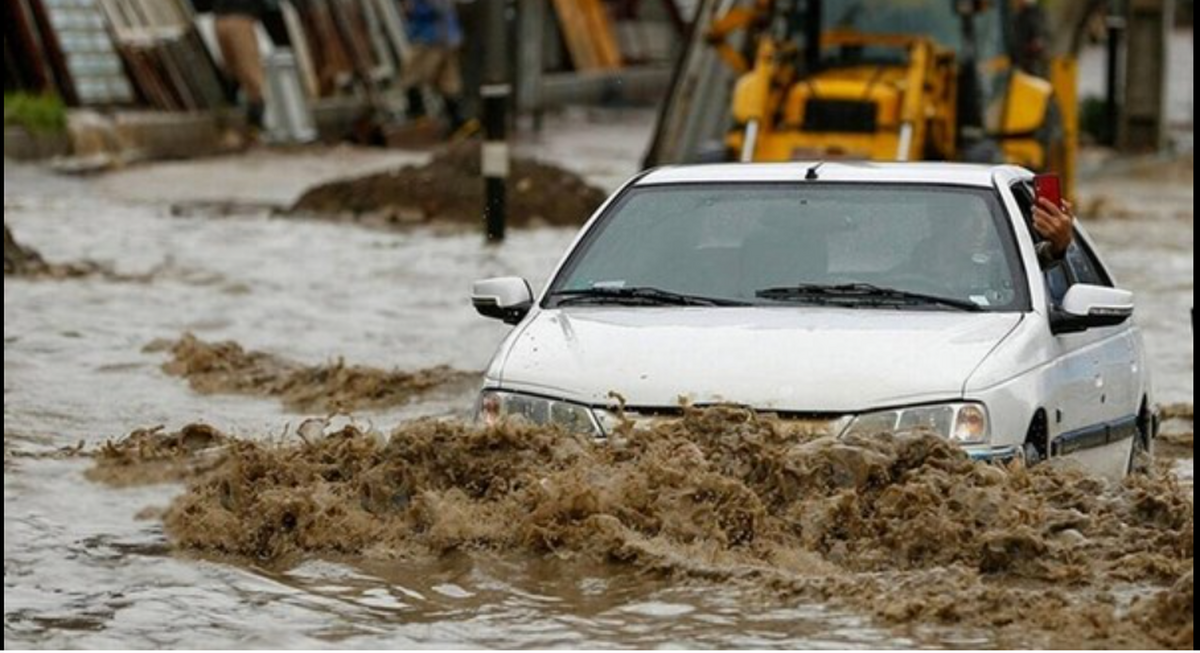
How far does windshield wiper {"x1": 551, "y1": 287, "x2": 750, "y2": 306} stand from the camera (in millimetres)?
10398

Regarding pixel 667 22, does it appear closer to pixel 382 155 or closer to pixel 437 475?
pixel 382 155

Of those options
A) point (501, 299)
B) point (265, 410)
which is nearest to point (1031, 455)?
point (501, 299)

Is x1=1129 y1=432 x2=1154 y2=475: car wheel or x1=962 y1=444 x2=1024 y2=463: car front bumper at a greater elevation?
x1=962 y1=444 x2=1024 y2=463: car front bumper

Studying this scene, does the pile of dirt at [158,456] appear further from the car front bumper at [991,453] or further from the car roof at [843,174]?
the car front bumper at [991,453]

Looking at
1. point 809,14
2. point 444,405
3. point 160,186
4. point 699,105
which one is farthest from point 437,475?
point 160,186

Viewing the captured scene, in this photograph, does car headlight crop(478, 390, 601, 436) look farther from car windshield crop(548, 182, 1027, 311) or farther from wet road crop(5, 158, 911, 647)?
car windshield crop(548, 182, 1027, 311)

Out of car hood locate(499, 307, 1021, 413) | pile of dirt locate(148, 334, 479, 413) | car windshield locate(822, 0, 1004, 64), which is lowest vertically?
pile of dirt locate(148, 334, 479, 413)

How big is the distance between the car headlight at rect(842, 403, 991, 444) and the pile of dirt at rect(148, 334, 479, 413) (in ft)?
18.4

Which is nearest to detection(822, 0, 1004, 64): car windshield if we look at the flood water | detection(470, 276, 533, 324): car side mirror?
the flood water

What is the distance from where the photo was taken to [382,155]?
3416cm

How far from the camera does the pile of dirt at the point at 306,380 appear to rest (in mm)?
15211

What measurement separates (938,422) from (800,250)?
139cm

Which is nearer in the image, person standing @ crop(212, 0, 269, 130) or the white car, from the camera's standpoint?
the white car

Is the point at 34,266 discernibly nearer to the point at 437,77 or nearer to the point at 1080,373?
the point at 1080,373
